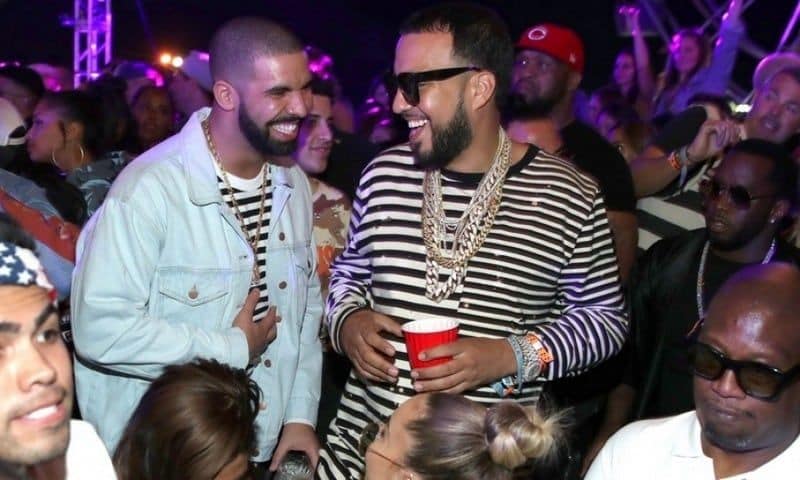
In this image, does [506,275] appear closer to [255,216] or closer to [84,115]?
[255,216]

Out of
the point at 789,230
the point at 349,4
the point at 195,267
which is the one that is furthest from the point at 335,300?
the point at 349,4

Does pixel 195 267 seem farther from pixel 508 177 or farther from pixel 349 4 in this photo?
pixel 349 4

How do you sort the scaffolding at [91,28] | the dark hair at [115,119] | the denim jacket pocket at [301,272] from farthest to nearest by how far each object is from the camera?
the scaffolding at [91,28]
the dark hair at [115,119]
the denim jacket pocket at [301,272]

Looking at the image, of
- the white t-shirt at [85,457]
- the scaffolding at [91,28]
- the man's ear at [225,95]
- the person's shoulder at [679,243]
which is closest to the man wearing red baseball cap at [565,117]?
the person's shoulder at [679,243]

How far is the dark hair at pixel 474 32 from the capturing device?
10.2 feet

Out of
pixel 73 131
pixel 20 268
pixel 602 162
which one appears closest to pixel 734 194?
pixel 602 162

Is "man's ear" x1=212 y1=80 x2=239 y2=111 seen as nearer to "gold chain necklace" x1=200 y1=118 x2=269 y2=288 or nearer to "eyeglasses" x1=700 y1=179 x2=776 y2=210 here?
"gold chain necklace" x1=200 y1=118 x2=269 y2=288

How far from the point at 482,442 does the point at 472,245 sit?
70 cm

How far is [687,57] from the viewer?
8.12 metres

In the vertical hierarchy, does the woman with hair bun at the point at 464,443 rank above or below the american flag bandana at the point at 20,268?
below

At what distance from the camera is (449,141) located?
308 centimetres

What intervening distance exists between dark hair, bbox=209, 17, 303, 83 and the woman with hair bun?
137 cm

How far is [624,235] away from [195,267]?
2111mm

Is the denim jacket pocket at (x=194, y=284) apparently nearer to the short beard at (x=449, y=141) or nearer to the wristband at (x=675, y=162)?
the short beard at (x=449, y=141)
